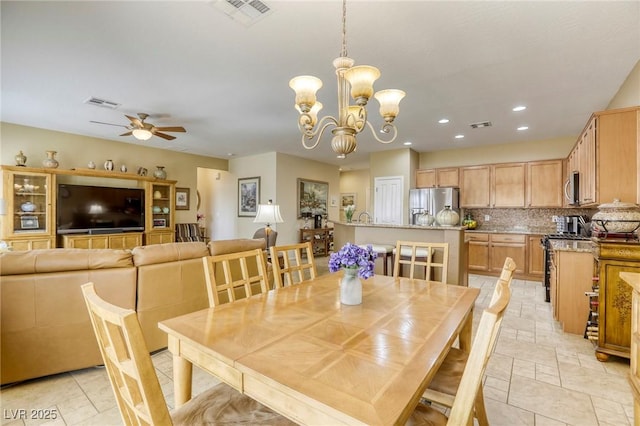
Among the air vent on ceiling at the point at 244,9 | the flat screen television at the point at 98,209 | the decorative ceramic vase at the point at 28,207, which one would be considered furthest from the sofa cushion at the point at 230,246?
the decorative ceramic vase at the point at 28,207

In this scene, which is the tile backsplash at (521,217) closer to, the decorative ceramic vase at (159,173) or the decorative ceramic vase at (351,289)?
the decorative ceramic vase at (351,289)

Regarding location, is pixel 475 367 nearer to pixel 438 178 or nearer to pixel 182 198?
pixel 438 178

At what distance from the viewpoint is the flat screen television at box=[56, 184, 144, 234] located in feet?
17.1

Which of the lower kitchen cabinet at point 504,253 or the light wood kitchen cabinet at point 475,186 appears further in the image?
the light wood kitchen cabinet at point 475,186

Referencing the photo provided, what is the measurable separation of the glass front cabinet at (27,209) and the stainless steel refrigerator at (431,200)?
6.73m

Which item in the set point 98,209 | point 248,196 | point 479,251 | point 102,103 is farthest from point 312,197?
point 102,103

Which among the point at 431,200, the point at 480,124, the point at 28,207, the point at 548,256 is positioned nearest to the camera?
the point at 548,256

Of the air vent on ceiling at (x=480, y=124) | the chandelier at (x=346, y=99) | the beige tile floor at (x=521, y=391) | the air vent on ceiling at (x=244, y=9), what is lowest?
the beige tile floor at (x=521, y=391)

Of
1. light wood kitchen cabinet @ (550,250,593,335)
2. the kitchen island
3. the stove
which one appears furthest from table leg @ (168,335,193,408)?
the stove

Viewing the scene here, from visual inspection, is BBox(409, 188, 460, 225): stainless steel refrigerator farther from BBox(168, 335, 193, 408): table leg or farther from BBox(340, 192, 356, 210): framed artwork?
BBox(168, 335, 193, 408): table leg

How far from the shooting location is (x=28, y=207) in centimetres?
486

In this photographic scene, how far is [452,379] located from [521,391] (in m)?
1.15

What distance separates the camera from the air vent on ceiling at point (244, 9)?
1966 millimetres

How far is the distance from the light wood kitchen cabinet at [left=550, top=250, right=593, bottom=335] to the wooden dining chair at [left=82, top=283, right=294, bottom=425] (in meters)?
3.31
